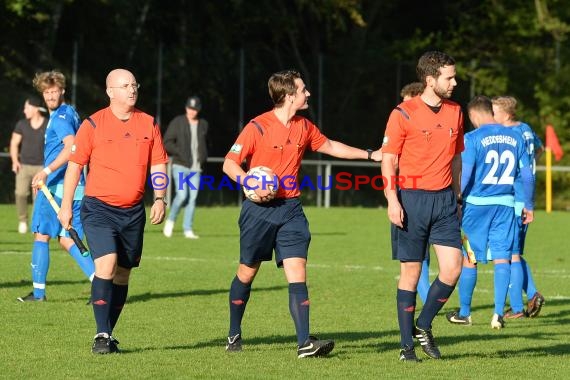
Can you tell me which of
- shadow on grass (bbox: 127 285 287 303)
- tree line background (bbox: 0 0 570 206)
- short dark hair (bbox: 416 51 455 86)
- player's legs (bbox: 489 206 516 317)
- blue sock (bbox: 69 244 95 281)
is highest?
tree line background (bbox: 0 0 570 206)

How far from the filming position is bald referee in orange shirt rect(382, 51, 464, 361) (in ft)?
29.3

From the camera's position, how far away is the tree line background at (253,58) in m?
28.2

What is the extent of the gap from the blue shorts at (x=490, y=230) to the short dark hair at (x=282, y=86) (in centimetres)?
300

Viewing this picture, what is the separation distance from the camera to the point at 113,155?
30.0ft

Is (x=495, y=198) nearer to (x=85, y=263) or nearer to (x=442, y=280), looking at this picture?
(x=442, y=280)

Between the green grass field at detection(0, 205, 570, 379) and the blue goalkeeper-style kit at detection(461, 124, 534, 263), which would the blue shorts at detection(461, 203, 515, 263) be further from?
the green grass field at detection(0, 205, 570, 379)

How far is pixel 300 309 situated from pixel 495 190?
3129 mm

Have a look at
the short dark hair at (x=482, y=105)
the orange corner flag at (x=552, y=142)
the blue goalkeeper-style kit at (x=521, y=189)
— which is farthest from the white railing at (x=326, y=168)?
the short dark hair at (x=482, y=105)

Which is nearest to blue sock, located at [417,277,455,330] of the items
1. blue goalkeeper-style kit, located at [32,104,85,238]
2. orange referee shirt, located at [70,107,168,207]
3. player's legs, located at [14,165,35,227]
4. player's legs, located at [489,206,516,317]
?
orange referee shirt, located at [70,107,168,207]

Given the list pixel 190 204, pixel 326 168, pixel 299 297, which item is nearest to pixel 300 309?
pixel 299 297

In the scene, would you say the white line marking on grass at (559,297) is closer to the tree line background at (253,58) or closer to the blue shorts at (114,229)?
the blue shorts at (114,229)

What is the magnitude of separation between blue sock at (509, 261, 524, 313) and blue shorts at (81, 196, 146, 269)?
13.2 feet

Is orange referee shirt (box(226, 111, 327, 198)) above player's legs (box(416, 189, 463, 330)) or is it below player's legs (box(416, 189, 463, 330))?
above

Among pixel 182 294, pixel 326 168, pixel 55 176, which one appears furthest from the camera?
pixel 326 168
